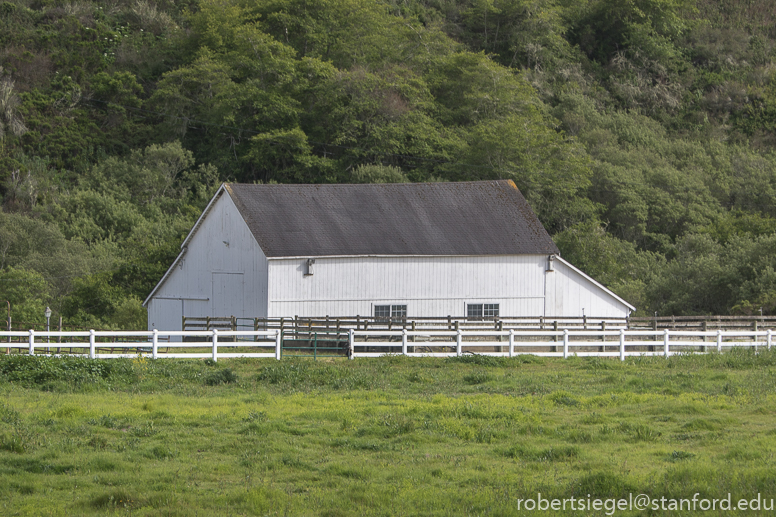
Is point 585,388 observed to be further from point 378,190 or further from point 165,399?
point 378,190

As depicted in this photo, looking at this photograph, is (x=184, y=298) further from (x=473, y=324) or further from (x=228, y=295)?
(x=473, y=324)

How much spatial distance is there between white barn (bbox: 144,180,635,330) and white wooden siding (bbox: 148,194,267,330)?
42mm

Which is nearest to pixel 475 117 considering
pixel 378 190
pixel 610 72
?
pixel 610 72

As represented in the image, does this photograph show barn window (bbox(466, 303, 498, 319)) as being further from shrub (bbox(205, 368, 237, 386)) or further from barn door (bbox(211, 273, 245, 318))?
shrub (bbox(205, 368, 237, 386))

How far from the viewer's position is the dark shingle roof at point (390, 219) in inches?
1323

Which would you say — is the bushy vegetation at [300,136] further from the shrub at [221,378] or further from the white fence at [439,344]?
the shrub at [221,378]

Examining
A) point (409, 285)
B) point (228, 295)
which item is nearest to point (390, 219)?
point (409, 285)

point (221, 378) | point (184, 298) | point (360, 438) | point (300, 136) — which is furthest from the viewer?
point (300, 136)

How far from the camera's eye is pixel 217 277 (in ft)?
116

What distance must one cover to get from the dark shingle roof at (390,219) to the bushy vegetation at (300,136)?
34.9ft

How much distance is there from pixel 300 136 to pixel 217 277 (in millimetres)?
25679

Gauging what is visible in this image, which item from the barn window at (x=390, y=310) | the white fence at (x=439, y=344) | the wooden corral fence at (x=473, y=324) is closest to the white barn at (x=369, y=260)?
the barn window at (x=390, y=310)

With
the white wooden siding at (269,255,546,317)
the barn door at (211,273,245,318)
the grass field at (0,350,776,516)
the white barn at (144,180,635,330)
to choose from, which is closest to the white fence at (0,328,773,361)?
the barn door at (211,273,245,318)

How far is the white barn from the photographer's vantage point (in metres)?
33.2
